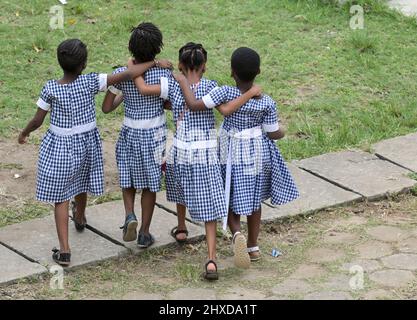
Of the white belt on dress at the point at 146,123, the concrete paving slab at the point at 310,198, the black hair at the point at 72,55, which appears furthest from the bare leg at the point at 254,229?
the black hair at the point at 72,55

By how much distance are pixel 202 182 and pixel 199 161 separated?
0.39 feet

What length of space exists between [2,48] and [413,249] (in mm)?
4419

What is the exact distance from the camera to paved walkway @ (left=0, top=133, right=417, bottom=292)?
546 centimetres

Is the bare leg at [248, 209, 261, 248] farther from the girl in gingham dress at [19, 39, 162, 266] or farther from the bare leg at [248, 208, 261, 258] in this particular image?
the girl in gingham dress at [19, 39, 162, 266]

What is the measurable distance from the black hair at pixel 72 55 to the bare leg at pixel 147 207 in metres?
0.83

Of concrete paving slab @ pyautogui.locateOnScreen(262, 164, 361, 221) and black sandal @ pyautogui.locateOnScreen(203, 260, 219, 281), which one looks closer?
black sandal @ pyautogui.locateOnScreen(203, 260, 219, 281)

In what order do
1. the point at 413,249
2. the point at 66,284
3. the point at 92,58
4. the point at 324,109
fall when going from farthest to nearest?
the point at 92,58, the point at 324,109, the point at 413,249, the point at 66,284

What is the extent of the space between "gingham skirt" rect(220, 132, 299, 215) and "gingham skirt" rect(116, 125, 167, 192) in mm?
357

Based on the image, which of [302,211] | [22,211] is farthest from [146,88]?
[302,211]

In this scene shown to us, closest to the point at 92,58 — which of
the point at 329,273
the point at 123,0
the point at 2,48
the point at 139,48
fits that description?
the point at 2,48

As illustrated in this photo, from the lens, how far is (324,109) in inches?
307

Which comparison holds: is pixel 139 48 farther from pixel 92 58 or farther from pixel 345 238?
pixel 92 58

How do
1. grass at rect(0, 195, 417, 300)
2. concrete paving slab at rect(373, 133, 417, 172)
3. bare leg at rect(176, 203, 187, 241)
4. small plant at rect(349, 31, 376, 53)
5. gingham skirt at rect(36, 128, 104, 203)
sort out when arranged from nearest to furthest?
1. grass at rect(0, 195, 417, 300)
2. gingham skirt at rect(36, 128, 104, 203)
3. bare leg at rect(176, 203, 187, 241)
4. concrete paving slab at rect(373, 133, 417, 172)
5. small plant at rect(349, 31, 376, 53)

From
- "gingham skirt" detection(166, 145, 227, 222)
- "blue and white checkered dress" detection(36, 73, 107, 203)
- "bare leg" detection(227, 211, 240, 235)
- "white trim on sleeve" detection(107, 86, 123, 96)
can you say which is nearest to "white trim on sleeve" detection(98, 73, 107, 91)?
"blue and white checkered dress" detection(36, 73, 107, 203)
